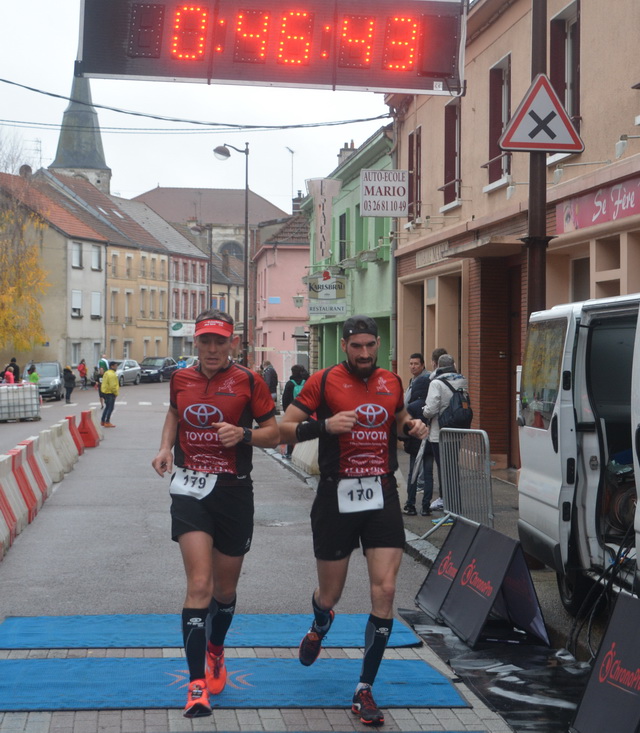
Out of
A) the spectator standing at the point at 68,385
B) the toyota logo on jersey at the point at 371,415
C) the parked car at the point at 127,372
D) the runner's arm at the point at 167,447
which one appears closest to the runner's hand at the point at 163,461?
the runner's arm at the point at 167,447

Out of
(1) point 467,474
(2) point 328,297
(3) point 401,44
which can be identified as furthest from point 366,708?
(2) point 328,297

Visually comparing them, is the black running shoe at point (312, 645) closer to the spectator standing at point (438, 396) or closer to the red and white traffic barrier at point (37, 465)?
the spectator standing at point (438, 396)

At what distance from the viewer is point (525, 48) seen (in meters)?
15.6

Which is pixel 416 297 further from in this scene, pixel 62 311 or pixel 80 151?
pixel 80 151

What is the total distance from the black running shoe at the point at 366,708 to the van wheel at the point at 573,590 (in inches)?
87.1

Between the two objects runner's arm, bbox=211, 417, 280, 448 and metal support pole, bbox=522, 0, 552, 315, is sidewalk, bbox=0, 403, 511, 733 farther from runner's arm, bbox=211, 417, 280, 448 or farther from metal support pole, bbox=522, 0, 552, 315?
metal support pole, bbox=522, 0, 552, 315

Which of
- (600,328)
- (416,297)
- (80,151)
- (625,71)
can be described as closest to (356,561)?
(600,328)

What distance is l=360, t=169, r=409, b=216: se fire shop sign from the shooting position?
20391 millimetres

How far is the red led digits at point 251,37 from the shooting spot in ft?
30.7

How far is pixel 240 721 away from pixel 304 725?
310 mm

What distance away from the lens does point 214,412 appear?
222 inches

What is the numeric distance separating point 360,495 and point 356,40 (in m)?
5.11

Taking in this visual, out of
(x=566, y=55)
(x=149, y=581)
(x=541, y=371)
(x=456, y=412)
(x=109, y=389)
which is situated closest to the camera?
(x=541, y=371)

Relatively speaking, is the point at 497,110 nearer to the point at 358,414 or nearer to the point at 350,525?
the point at 358,414
